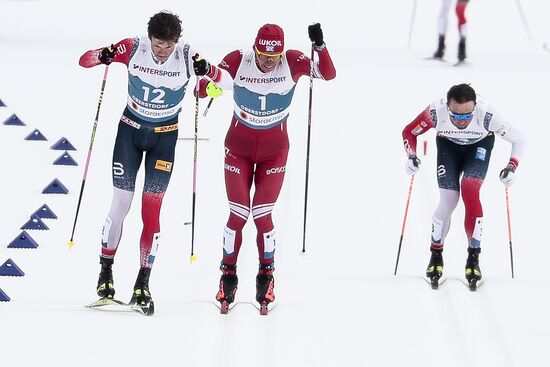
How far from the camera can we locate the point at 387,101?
13.3 metres

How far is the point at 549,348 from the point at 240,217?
2018 mm

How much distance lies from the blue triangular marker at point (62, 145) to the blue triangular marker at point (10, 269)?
326 cm

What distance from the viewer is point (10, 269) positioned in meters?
7.96

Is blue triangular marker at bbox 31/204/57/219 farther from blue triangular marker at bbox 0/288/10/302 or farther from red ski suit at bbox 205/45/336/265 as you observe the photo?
red ski suit at bbox 205/45/336/265

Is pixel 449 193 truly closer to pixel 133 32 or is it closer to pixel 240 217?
pixel 240 217

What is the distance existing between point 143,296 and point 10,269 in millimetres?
1099

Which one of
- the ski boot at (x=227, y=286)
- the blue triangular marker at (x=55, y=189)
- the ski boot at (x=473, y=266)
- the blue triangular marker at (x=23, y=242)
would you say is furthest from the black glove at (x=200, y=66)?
the blue triangular marker at (x=55, y=189)

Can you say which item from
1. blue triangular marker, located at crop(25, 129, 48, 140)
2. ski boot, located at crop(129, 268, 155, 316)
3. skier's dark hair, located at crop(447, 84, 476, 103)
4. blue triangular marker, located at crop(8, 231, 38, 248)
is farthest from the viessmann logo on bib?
blue triangular marker, located at crop(25, 129, 48, 140)

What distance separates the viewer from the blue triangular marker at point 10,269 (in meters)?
7.93

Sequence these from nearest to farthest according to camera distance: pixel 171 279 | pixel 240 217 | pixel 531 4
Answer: pixel 240 217, pixel 171 279, pixel 531 4

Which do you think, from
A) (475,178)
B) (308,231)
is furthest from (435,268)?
(308,231)

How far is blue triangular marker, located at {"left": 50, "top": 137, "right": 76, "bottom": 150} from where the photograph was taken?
11133 millimetres

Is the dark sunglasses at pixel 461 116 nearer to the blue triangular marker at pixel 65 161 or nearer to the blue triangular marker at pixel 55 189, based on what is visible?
the blue triangular marker at pixel 55 189

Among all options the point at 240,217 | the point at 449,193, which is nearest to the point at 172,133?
the point at 240,217
